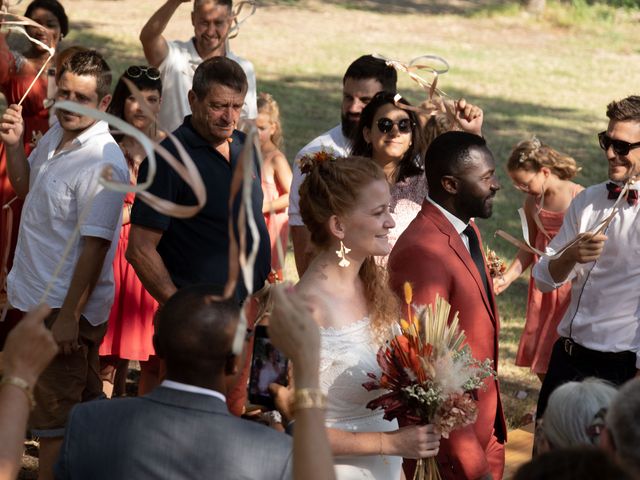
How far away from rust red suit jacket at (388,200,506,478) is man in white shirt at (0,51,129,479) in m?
1.51

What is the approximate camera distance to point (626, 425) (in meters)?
2.80

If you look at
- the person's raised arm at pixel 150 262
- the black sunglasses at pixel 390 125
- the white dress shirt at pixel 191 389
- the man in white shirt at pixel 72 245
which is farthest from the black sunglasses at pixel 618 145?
the white dress shirt at pixel 191 389

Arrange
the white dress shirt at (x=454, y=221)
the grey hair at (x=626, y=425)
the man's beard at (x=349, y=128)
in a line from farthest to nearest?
1. the man's beard at (x=349, y=128)
2. the white dress shirt at (x=454, y=221)
3. the grey hair at (x=626, y=425)

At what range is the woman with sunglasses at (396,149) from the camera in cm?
621

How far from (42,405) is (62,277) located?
638 millimetres

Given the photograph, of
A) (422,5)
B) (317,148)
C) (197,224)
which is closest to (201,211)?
(197,224)

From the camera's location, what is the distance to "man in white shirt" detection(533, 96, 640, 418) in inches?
229

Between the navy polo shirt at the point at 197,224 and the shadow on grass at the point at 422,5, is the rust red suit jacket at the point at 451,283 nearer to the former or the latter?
the navy polo shirt at the point at 197,224

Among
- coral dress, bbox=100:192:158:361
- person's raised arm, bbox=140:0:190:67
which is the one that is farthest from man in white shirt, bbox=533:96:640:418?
person's raised arm, bbox=140:0:190:67

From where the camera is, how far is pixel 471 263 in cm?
493

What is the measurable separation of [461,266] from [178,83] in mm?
3625

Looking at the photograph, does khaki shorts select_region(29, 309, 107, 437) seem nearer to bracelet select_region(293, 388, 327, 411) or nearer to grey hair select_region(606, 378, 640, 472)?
bracelet select_region(293, 388, 327, 411)

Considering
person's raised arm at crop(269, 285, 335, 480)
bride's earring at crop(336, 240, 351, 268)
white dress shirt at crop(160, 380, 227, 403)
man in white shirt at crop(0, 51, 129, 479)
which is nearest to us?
person's raised arm at crop(269, 285, 335, 480)

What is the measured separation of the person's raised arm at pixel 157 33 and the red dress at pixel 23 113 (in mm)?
741
